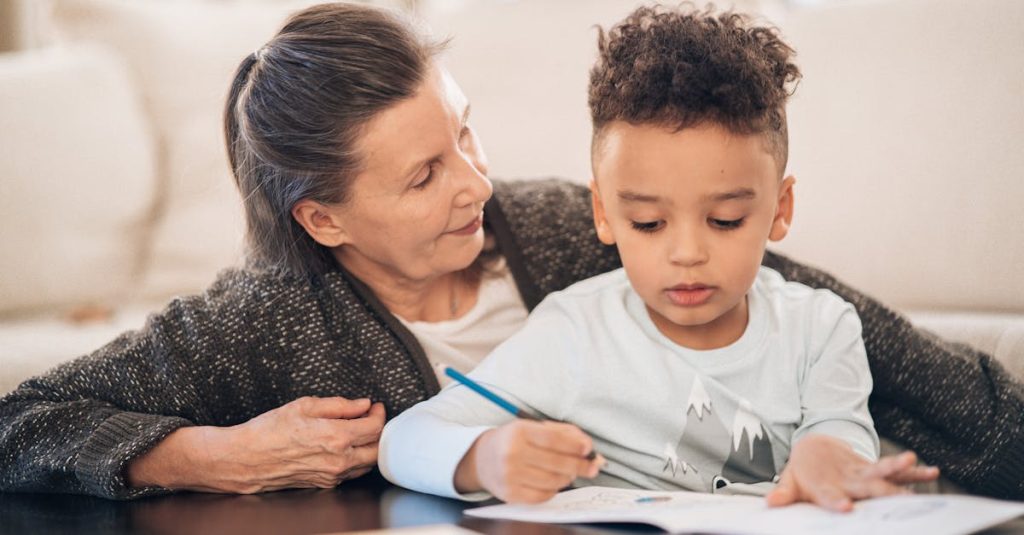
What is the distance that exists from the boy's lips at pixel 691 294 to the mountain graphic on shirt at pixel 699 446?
97 mm

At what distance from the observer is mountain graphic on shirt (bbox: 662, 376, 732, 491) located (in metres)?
1.11

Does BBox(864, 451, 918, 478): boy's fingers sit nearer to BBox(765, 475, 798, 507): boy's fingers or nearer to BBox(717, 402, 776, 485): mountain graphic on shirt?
BBox(765, 475, 798, 507): boy's fingers

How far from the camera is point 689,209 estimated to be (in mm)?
1031

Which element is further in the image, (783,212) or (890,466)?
(783,212)

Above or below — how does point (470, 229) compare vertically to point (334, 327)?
above

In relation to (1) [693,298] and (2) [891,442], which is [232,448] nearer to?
(1) [693,298]

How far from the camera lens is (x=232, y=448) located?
121 centimetres

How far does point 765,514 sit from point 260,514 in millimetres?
505

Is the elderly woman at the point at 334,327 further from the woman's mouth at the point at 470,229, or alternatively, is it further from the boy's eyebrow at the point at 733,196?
the boy's eyebrow at the point at 733,196

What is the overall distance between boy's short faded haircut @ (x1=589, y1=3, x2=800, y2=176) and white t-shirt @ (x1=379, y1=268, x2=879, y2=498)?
0.62 ft

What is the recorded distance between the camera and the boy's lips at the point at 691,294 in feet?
3.52

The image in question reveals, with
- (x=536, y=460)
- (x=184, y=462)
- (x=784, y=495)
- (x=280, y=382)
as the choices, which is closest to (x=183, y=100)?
(x=280, y=382)

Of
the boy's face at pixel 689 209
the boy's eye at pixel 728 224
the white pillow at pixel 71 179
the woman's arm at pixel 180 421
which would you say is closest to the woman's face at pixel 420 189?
the woman's arm at pixel 180 421

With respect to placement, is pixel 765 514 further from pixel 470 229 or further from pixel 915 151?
pixel 915 151
